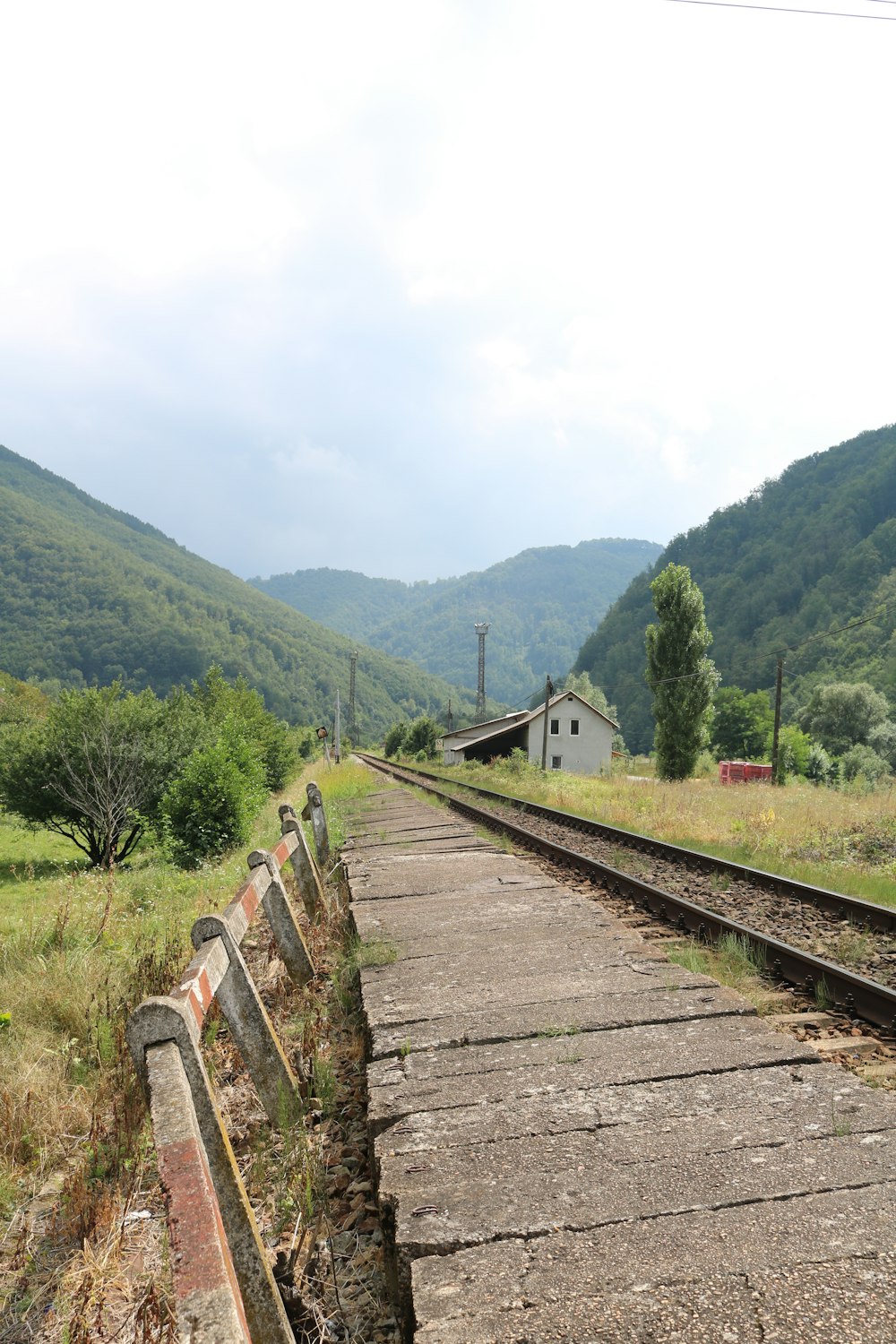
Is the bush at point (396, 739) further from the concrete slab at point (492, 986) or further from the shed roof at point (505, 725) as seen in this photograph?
the concrete slab at point (492, 986)

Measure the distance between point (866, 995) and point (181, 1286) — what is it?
422cm

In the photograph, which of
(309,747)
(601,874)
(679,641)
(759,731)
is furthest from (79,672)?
(601,874)

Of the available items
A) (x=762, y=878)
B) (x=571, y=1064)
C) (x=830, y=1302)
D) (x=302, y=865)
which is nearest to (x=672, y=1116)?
(x=571, y=1064)

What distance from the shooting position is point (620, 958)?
4676 mm

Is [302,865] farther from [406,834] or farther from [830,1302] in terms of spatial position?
[830,1302]

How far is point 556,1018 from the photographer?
3.67 meters

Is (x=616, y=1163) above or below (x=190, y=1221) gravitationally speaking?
below

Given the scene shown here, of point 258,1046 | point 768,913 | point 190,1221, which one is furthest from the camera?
point 768,913

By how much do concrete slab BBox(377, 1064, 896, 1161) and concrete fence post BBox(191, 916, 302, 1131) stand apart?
62cm

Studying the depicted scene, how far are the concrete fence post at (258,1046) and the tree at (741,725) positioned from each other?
256 ft

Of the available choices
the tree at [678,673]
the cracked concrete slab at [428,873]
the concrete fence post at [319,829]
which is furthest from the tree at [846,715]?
the concrete fence post at [319,829]

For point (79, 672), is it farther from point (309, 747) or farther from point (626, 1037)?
point (626, 1037)

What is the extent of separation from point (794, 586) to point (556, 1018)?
123623mm

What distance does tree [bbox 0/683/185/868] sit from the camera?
2095 centimetres
